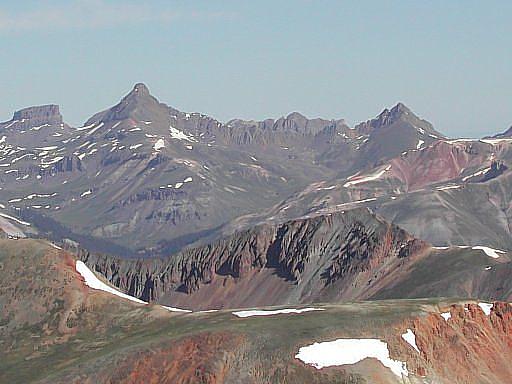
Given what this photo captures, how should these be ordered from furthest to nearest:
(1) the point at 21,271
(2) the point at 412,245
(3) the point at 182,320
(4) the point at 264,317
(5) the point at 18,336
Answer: (2) the point at 412,245
(1) the point at 21,271
(5) the point at 18,336
(3) the point at 182,320
(4) the point at 264,317

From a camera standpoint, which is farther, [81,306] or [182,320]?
[81,306]

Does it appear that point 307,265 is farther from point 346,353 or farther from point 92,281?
point 346,353

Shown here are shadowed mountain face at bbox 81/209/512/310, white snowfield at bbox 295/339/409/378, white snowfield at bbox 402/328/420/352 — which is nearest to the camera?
white snowfield at bbox 295/339/409/378

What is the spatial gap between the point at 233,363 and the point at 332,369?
869 centimetres

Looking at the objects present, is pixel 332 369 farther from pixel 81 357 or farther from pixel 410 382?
pixel 81 357

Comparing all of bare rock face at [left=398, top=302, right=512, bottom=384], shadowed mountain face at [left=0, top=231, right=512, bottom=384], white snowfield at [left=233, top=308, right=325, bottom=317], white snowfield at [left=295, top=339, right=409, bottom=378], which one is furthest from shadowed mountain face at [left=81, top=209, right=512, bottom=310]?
white snowfield at [left=295, top=339, right=409, bottom=378]

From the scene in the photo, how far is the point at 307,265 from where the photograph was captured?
187 m

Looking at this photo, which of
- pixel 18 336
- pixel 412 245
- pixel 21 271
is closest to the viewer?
pixel 18 336

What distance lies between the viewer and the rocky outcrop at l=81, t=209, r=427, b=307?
587 feet

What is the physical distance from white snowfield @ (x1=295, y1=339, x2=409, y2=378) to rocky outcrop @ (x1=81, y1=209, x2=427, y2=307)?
8681cm

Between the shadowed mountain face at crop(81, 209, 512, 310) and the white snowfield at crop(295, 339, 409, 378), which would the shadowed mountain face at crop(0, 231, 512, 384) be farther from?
the shadowed mountain face at crop(81, 209, 512, 310)

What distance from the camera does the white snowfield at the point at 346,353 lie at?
8250 centimetres

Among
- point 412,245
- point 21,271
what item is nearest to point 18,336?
point 21,271

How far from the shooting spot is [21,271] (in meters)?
125
